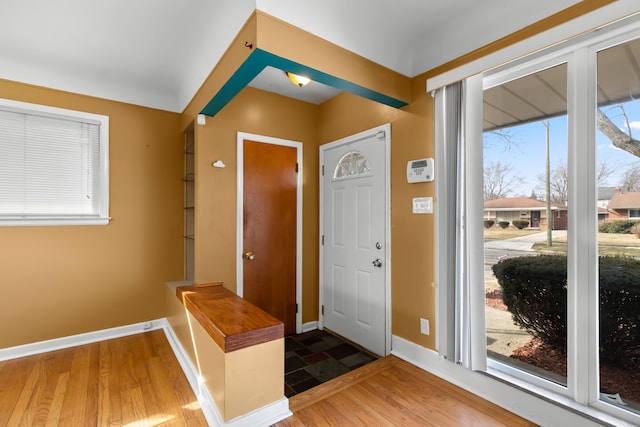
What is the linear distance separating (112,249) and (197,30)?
2293 mm

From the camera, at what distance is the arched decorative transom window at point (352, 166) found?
3.09 m

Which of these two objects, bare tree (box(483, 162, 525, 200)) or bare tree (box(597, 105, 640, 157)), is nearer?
bare tree (box(597, 105, 640, 157))

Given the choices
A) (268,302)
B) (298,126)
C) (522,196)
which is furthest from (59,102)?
(522,196)

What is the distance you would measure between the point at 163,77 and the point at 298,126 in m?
1.47

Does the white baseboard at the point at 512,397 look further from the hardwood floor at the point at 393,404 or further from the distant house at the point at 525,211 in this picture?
the distant house at the point at 525,211

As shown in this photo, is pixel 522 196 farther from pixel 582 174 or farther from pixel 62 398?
pixel 62 398

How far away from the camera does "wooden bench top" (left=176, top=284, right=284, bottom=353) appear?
5.90 ft

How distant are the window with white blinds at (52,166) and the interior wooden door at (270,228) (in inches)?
56.9

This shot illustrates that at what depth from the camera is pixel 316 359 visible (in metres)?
2.93

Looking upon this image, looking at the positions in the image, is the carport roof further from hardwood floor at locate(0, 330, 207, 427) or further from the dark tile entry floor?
hardwood floor at locate(0, 330, 207, 427)

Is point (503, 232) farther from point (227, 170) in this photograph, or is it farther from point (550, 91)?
point (227, 170)

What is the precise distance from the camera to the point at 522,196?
2000mm

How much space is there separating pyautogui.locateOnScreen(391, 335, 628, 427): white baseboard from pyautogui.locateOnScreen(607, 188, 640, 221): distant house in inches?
42.1

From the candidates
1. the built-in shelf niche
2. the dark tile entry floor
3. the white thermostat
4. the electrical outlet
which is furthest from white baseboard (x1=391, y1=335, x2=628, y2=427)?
the built-in shelf niche
